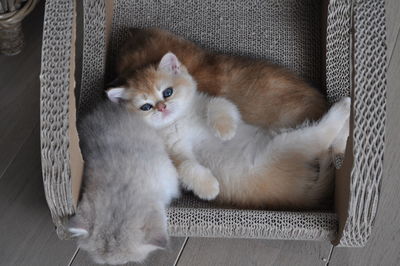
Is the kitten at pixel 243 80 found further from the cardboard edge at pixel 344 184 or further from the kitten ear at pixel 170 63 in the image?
the cardboard edge at pixel 344 184

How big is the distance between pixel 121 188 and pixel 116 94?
10.6 inches

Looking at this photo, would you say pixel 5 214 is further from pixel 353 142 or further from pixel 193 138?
pixel 353 142

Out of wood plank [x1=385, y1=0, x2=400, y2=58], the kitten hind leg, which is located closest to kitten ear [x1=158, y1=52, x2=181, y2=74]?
the kitten hind leg

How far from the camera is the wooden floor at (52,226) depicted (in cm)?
142

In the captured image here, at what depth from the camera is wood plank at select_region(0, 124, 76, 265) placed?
1.46m

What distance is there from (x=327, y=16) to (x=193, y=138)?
52 centimetres

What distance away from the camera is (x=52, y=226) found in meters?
1.50

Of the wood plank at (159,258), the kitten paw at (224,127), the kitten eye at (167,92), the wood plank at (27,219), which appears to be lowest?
the wood plank at (159,258)

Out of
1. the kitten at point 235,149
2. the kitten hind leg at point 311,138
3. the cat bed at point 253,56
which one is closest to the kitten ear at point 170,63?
the kitten at point 235,149

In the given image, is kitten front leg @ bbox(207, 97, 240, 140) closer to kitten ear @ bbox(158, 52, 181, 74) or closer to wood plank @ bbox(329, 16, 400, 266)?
kitten ear @ bbox(158, 52, 181, 74)

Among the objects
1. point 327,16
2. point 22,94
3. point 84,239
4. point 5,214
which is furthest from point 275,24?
point 5,214

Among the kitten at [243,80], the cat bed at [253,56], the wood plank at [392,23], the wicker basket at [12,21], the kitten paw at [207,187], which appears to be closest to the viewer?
the cat bed at [253,56]

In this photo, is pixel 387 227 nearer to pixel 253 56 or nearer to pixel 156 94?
pixel 253 56

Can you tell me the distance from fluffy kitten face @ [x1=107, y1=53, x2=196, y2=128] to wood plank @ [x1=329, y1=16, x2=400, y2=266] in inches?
28.4
